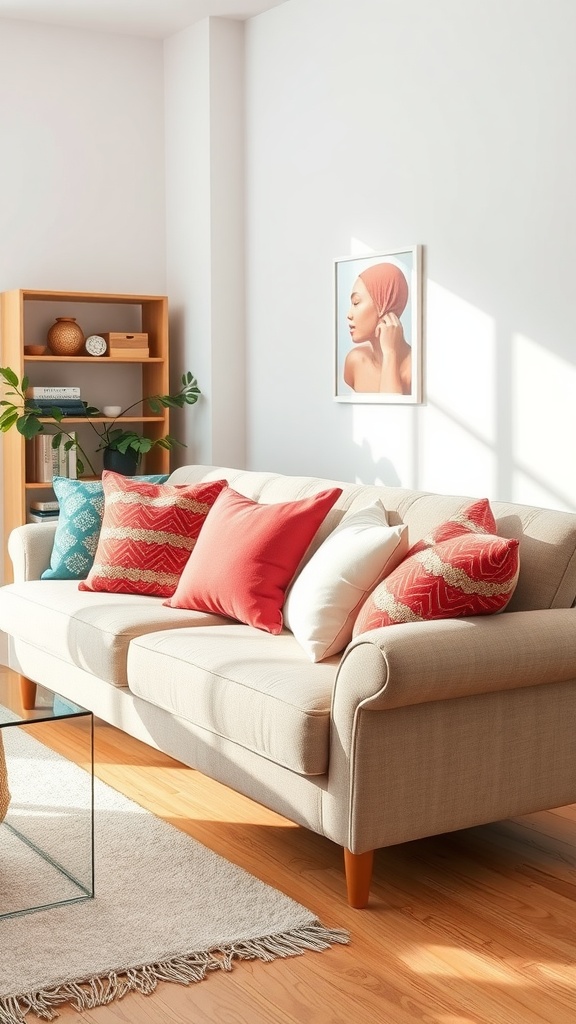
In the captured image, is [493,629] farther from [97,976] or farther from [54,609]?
[54,609]

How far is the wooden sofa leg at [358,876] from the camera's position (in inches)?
104

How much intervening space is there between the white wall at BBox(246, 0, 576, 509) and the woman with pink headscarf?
101 mm

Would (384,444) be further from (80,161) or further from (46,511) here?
(80,161)

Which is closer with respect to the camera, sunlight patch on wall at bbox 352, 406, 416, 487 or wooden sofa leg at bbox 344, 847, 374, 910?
wooden sofa leg at bbox 344, 847, 374, 910

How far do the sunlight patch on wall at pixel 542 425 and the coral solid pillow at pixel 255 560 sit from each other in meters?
0.79

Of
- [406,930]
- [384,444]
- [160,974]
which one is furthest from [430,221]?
[160,974]

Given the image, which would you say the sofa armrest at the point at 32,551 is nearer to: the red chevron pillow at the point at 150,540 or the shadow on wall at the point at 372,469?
the red chevron pillow at the point at 150,540

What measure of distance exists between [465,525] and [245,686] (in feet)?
2.31

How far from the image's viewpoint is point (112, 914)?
103 inches

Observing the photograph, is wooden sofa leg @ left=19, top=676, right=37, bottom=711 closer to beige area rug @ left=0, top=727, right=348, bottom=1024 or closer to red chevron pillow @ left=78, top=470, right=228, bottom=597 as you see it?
beige area rug @ left=0, top=727, right=348, bottom=1024

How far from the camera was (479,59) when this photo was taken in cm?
407

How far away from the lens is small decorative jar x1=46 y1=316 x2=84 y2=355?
5367 mm

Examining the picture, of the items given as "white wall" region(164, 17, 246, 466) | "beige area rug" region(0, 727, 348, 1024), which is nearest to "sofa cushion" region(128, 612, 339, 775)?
"beige area rug" region(0, 727, 348, 1024)

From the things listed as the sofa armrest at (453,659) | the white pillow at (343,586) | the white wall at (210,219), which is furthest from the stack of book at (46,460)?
the sofa armrest at (453,659)
